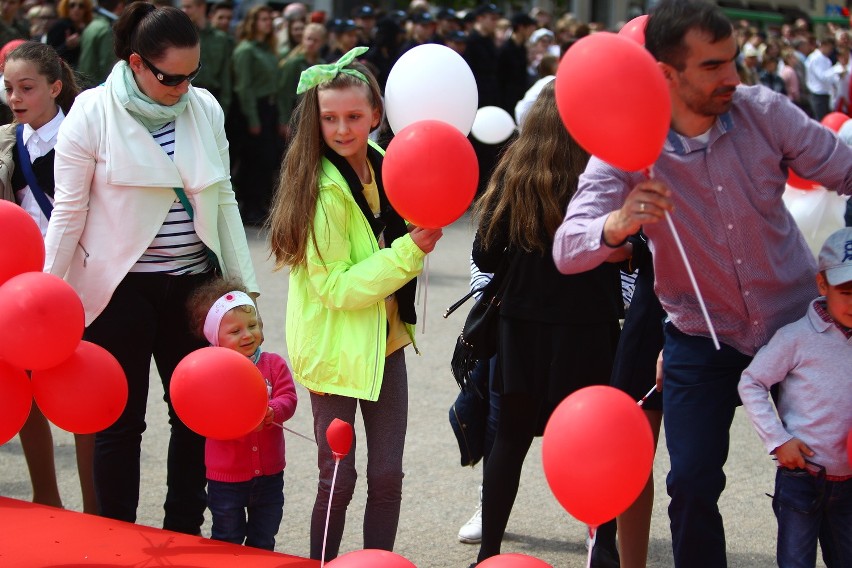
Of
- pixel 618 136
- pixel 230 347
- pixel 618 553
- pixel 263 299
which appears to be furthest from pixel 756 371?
pixel 263 299

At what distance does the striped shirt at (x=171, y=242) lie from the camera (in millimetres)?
4137

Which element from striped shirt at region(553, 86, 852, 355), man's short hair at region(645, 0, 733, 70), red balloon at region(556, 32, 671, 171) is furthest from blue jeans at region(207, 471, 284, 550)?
man's short hair at region(645, 0, 733, 70)

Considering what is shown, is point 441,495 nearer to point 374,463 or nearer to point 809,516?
point 374,463

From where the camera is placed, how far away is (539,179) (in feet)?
13.0

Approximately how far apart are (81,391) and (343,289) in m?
0.90

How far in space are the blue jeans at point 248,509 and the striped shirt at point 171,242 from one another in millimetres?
816

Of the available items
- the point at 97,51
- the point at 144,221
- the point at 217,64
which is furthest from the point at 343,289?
the point at 217,64

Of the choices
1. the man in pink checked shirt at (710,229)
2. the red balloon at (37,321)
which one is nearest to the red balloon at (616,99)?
the man in pink checked shirt at (710,229)

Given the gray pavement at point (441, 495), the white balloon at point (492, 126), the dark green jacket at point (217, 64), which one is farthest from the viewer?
the dark green jacket at point (217, 64)

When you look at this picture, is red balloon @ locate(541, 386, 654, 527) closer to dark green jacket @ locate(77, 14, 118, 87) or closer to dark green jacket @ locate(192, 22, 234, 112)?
dark green jacket @ locate(77, 14, 118, 87)

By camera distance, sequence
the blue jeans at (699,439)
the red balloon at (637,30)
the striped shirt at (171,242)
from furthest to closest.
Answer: the striped shirt at (171,242) < the red balloon at (637,30) < the blue jeans at (699,439)

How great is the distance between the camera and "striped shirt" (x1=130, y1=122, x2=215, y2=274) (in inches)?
163

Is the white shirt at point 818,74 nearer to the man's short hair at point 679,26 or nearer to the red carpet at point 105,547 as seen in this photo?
the man's short hair at point 679,26

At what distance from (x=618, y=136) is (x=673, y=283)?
0.67 meters
